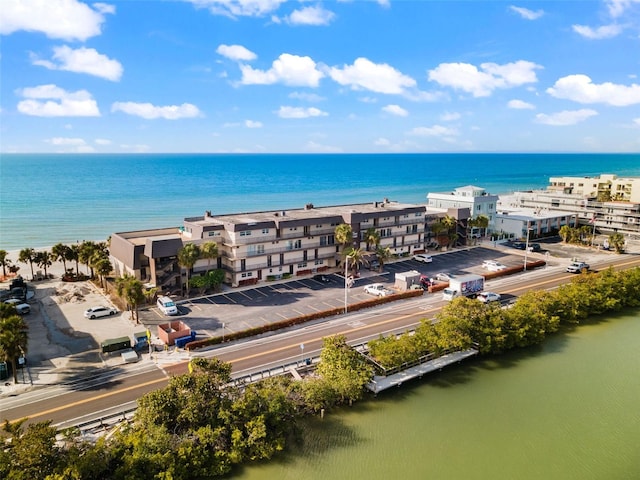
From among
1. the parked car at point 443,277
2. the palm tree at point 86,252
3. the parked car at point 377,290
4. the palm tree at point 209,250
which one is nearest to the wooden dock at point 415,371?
the parked car at point 377,290

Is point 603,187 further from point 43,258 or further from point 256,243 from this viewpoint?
point 43,258

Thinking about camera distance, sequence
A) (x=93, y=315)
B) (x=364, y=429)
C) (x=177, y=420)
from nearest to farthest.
A: (x=177, y=420) < (x=364, y=429) < (x=93, y=315)

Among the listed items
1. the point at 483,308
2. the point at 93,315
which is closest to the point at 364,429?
the point at 483,308

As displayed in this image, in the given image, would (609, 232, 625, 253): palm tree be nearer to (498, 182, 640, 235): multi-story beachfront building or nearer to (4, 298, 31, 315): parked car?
(498, 182, 640, 235): multi-story beachfront building

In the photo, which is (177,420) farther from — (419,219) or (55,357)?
(419,219)

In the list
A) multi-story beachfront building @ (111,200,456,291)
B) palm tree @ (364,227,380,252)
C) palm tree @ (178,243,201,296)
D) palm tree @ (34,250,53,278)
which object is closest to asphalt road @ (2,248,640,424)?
palm tree @ (364,227,380,252)

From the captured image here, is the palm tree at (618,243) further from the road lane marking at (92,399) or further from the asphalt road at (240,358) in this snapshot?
the road lane marking at (92,399)

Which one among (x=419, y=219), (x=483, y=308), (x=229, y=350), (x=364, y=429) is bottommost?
(x=364, y=429)

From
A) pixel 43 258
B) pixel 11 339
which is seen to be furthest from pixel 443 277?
pixel 43 258
